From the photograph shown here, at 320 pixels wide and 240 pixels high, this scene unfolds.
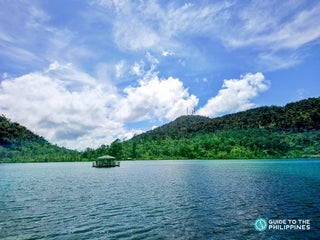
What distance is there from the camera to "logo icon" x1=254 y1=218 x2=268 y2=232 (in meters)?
22.0

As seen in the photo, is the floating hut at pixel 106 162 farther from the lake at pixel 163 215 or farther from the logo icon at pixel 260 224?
the logo icon at pixel 260 224

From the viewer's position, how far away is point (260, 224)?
75.5 feet

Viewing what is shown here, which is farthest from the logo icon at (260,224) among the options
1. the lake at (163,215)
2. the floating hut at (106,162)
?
the floating hut at (106,162)

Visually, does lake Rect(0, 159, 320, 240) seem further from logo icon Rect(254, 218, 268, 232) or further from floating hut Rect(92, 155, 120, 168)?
floating hut Rect(92, 155, 120, 168)

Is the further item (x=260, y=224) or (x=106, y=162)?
(x=106, y=162)

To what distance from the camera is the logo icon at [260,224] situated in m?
22.0

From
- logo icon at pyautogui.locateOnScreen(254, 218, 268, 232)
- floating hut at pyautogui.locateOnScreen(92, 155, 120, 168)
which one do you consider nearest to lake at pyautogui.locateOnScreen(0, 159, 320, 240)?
logo icon at pyautogui.locateOnScreen(254, 218, 268, 232)

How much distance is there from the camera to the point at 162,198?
36844 millimetres

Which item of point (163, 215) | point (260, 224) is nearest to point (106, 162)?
point (163, 215)

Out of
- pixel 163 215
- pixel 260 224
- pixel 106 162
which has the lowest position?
pixel 260 224

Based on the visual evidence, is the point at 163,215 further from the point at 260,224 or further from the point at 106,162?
the point at 106,162

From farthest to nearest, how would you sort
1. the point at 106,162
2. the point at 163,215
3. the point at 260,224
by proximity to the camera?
the point at 106,162, the point at 163,215, the point at 260,224

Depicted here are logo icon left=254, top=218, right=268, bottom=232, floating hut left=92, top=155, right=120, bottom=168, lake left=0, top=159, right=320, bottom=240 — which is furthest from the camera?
floating hut left=92, top=155, right=120, bottom=168

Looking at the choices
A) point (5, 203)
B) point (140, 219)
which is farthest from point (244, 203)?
point (5, 203)
